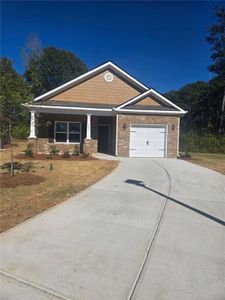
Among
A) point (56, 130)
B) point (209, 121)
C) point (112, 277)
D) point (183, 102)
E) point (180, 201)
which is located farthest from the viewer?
point (183, 102)

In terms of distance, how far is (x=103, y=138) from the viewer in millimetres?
22344

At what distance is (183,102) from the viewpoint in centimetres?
6188

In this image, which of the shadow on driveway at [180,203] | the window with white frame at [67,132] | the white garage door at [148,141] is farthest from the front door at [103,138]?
the shadow on driveway at [180,203]

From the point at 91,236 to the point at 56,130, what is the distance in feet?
51.7

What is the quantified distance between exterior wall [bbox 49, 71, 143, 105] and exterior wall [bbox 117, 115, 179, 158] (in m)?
2.94

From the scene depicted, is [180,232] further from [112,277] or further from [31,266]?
[31,266]

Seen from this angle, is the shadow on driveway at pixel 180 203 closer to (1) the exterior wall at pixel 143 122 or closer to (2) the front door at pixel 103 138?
(1) the exterior wall at pixel 143 122

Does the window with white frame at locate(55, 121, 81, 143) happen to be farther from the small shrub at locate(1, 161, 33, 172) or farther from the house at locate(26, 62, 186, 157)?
the small shrub at locate(1, 161, 33, 172)

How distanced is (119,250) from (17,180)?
6.19 meters

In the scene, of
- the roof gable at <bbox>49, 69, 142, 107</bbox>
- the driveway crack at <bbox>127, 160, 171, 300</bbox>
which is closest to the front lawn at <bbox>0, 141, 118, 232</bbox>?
the driveway crack at <bbox>127, 160, 171, 300</bbox>

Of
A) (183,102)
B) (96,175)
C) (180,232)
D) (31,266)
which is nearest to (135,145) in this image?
(96,175)

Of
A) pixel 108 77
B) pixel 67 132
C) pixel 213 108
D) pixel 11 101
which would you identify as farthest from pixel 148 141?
pixel 213 108

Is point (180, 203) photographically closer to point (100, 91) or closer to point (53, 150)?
point (53, 150)

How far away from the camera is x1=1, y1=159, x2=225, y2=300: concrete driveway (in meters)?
3.43
